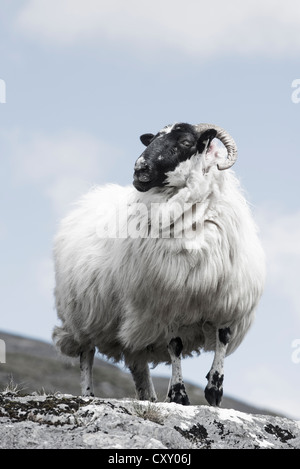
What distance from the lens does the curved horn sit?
12125 millimetres

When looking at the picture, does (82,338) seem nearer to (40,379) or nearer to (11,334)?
(40,379)

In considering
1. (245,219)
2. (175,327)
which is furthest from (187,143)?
(175,327)

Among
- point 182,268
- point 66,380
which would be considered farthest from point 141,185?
point 66,380

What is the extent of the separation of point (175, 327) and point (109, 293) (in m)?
1.55

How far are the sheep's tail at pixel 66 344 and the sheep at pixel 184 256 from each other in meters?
1.71

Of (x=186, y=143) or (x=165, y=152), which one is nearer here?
(x=165, y=152)

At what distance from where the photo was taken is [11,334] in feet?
217

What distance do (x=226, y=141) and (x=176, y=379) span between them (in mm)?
3667

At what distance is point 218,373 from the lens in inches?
472

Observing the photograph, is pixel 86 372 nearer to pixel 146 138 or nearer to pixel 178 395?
pixel 178 395

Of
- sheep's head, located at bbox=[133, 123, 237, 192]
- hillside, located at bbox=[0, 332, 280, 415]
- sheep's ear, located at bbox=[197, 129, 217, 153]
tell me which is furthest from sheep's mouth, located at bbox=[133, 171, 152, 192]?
hillside, located at bbox=[0, 332, 280, 415]

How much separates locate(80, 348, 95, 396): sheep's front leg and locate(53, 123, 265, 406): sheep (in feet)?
5.05

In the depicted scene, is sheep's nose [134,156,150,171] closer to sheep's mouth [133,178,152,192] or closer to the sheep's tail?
sheep's mouth [133,178,152,192]

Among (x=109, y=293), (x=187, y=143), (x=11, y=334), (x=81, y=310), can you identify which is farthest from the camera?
(x=11, y=334)
